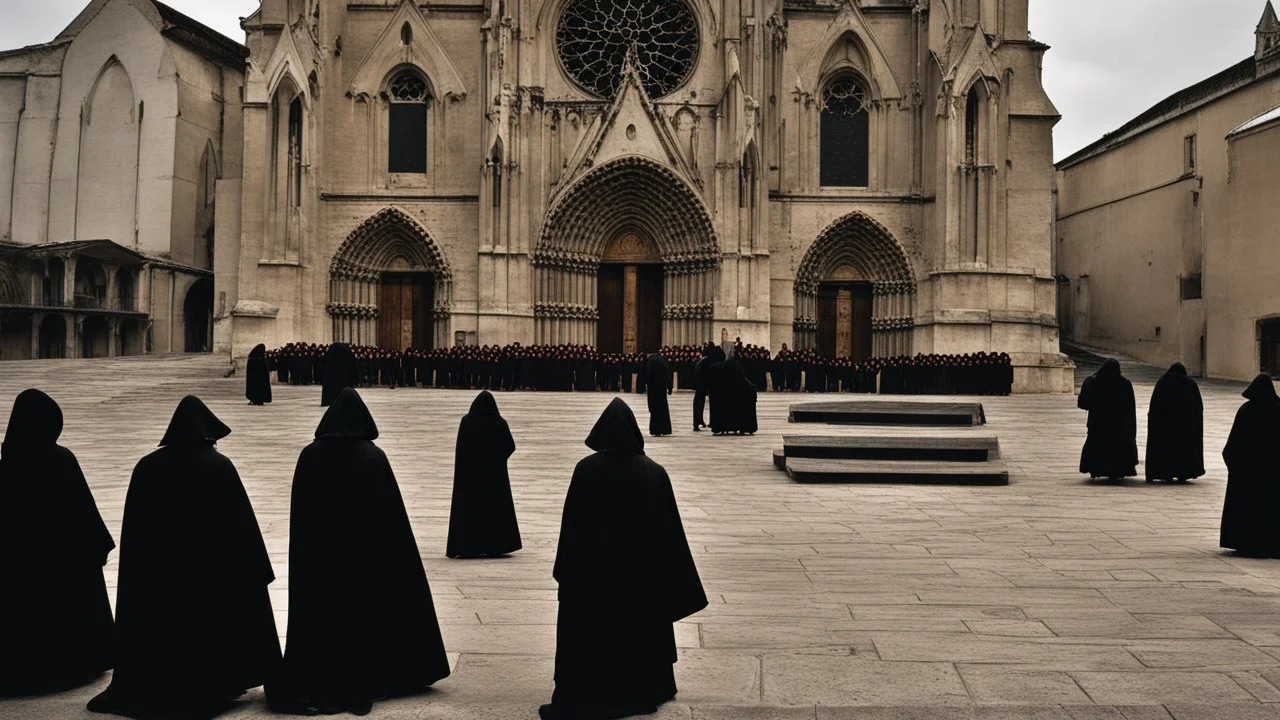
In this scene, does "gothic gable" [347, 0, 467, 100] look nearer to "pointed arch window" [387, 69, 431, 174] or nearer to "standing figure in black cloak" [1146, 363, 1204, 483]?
"pointed arch window" [387, 69, 431, 174]

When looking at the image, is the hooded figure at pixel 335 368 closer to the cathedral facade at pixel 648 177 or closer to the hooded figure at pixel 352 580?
the cathedral facade at pixel 648 177

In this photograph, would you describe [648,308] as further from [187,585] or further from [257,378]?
[187,585]

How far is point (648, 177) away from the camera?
3041 centimetres

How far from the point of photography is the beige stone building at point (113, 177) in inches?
1464

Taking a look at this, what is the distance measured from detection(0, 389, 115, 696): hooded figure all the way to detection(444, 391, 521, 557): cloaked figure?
308cm

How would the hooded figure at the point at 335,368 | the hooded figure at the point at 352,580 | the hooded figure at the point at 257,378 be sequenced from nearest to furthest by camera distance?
the hooded figure at the point at 352,580 → the hooded figure at the point at 335,368 → the hooded figure at the point at 257,378

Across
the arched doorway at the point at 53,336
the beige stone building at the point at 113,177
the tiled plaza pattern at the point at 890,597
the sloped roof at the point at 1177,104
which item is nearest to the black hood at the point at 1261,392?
the tiled plaza pattern at the point at 890,597

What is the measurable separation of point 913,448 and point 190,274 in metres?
31.4

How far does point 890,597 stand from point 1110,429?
651 centimetres

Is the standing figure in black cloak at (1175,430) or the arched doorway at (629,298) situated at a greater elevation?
the arched doorway at (629,298)

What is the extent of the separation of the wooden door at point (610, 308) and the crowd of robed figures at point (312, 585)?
1059 inches

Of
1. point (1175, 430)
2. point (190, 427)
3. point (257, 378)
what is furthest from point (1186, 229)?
point (190, 427)

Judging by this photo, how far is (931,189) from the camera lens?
30578 millimetres

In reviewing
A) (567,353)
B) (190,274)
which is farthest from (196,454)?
(190,274)
